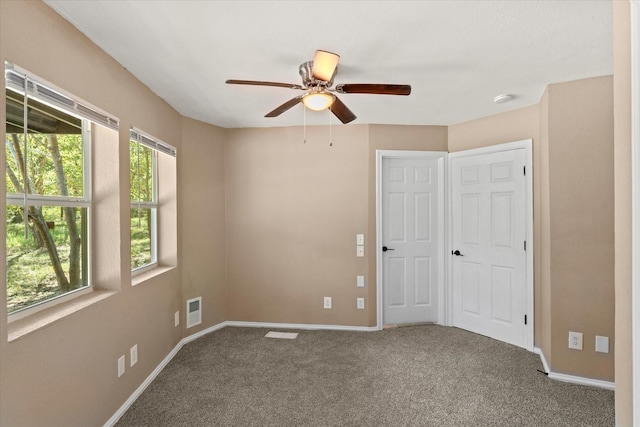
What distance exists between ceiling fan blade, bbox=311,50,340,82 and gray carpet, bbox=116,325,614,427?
219 cm

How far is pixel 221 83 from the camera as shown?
272 centimetres

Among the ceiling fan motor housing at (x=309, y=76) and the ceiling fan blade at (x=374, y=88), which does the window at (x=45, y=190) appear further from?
the ceiling fan blade at (x=374, y=88)

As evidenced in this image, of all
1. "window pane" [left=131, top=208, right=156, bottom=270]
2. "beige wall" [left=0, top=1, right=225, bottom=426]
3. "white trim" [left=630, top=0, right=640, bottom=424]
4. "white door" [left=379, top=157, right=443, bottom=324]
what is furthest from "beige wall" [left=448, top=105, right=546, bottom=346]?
"window pane" [left=131, top=208, right=156, bottom=270]

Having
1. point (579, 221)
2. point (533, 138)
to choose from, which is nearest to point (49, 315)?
point (579, 221)

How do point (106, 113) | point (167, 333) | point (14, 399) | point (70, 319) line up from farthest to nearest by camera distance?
1. point (167, 333)
2. point (106, 113)
3. point (70, 319)
4. point (14, 399)

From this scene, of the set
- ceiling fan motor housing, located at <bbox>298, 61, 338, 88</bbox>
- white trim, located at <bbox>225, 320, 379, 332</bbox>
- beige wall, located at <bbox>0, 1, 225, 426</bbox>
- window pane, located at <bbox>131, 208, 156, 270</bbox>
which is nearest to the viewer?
beige wall, located at <bbox>0, 1, 225, 426</bbox>

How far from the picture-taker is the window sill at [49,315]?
5.02ft

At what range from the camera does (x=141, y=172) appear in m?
2.96

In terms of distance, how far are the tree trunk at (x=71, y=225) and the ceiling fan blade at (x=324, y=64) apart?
1.57 meters

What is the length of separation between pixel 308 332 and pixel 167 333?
151 centimetres

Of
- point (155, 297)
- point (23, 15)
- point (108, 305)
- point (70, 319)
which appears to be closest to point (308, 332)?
point (155, 297)

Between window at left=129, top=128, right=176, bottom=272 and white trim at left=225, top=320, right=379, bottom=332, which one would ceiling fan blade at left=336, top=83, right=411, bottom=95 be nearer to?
window at left=129, top=128, right=176, bottom=272

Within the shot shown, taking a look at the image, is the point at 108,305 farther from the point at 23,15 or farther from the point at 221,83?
the point at 221,83

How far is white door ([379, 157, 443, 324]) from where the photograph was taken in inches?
160
